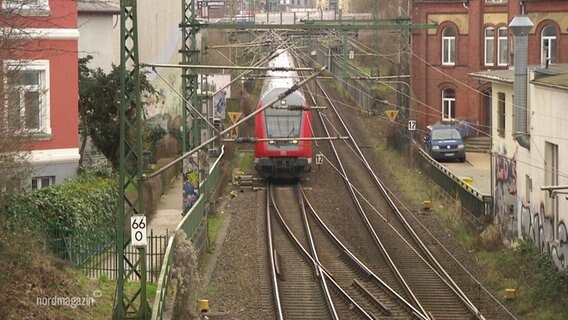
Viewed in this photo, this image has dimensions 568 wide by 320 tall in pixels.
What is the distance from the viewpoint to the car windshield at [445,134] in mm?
40438

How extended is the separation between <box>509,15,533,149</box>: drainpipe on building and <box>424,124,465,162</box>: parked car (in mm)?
16815

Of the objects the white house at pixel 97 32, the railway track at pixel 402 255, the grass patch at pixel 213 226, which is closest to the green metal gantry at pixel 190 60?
the grass patch at pixel 213 226

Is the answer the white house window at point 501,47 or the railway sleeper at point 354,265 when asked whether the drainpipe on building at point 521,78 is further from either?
the white house window at point 501,47

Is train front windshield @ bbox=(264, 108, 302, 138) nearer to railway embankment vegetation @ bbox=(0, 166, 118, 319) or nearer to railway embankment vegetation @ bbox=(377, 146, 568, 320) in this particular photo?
railway embankment vegetation @ bbox=(377, 146, 568, 320)

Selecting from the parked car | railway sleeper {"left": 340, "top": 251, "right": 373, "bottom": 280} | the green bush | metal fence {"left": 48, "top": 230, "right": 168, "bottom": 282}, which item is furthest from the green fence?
the parked car

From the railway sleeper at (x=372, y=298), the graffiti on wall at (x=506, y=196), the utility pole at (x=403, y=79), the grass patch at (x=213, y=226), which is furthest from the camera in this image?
the utility pole at (x=403, y=79)

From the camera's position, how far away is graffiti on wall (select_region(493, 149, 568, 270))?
66.2ft

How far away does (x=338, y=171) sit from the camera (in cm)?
3709

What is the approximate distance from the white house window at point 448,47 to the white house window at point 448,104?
1274mm

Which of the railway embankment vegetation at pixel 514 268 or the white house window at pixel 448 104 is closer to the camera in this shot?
the railway embankment vegetation at pixel 514 268

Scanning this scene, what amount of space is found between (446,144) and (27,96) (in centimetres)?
2243

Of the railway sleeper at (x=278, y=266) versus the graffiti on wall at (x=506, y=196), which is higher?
the graffiti on wall at (x=506, y=196)

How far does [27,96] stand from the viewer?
68.3 feet

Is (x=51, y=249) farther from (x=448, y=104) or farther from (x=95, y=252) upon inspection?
(x=448, y=104)
